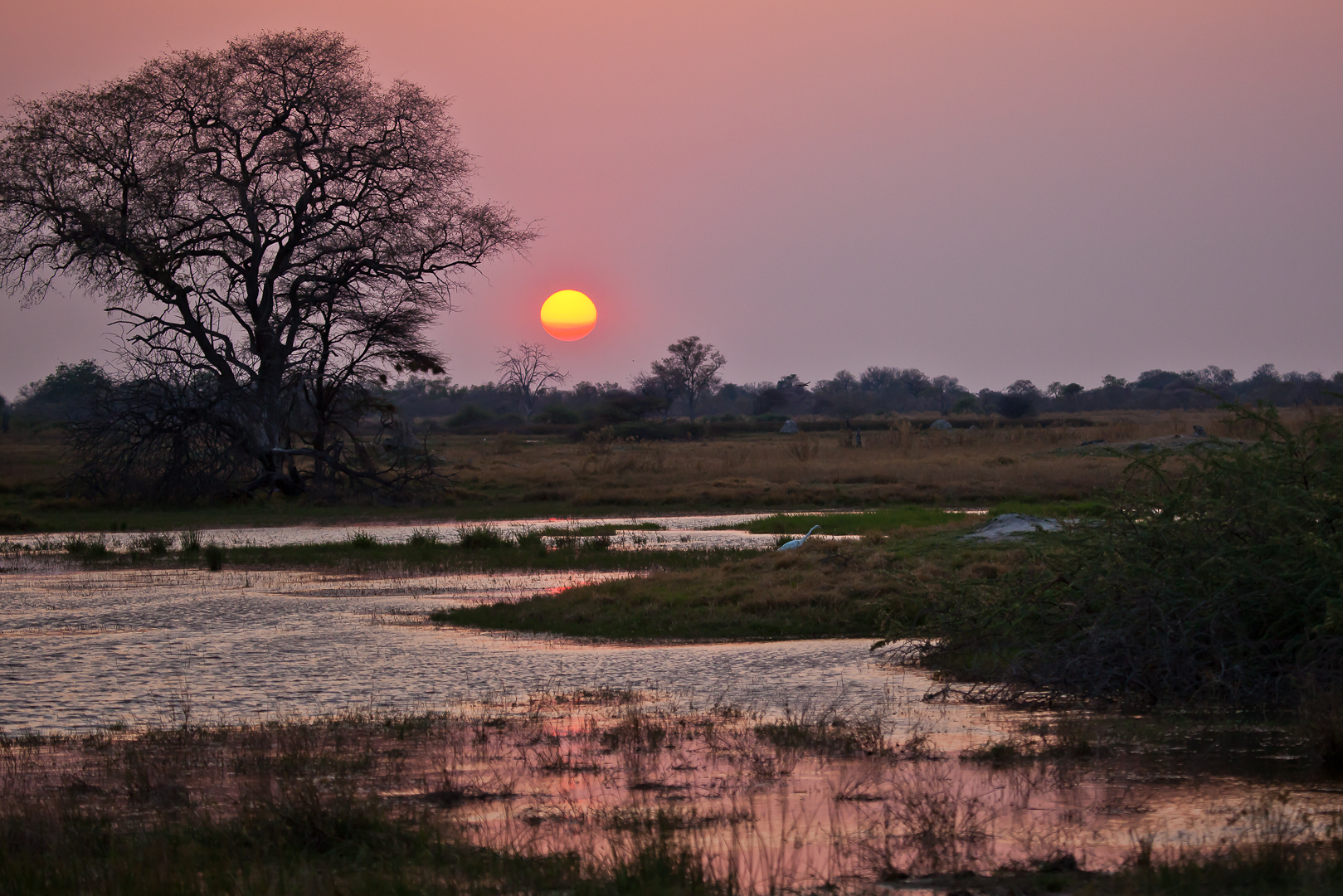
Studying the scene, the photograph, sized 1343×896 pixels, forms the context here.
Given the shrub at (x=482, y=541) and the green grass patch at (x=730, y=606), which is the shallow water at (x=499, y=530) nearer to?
the shrub at (x=482, y=541)

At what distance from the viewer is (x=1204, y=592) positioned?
9.59 m

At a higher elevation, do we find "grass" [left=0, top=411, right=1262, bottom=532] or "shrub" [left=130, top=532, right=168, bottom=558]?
"grass" [left=0, top=411, right=1262, bottom=532]

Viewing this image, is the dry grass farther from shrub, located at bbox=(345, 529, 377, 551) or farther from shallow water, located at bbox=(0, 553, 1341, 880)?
shallow water, located at bbox=(0, 553, 1341, 880)

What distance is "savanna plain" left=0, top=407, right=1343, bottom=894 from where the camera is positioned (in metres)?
5.79

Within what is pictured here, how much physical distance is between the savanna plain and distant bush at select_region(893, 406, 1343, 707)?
36 millimetres

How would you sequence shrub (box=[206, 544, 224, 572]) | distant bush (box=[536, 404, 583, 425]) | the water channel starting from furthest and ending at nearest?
distant bush (box=[536, 404, 583, 425]) → shrub (box=[206, 544, 224, 572]) → the water channel

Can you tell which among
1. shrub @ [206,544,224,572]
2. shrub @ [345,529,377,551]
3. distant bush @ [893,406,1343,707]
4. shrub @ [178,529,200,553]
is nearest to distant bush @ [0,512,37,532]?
shrub @ [178,529,200,553]

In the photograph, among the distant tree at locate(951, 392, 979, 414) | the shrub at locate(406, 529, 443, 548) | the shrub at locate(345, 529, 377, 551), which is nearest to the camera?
the shrub at locate(406, 529, 443, 548)

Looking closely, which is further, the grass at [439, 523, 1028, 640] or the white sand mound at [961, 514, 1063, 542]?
the white sand mound at [961, 514, 1063, 542]

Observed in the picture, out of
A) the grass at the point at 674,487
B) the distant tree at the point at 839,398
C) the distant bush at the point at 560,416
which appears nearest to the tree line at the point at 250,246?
the grass at the point at 674,487

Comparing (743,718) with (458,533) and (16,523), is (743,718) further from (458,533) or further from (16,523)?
(16,523)

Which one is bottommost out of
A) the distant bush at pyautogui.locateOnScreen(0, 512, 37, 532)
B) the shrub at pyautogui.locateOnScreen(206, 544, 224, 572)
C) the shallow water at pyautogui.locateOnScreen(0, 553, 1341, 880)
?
the shallow water at pyautogui.locateOnScreen(0, 553, 1341, 880)

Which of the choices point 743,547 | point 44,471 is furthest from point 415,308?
point 743,547

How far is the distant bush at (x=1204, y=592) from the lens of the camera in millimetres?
9156
